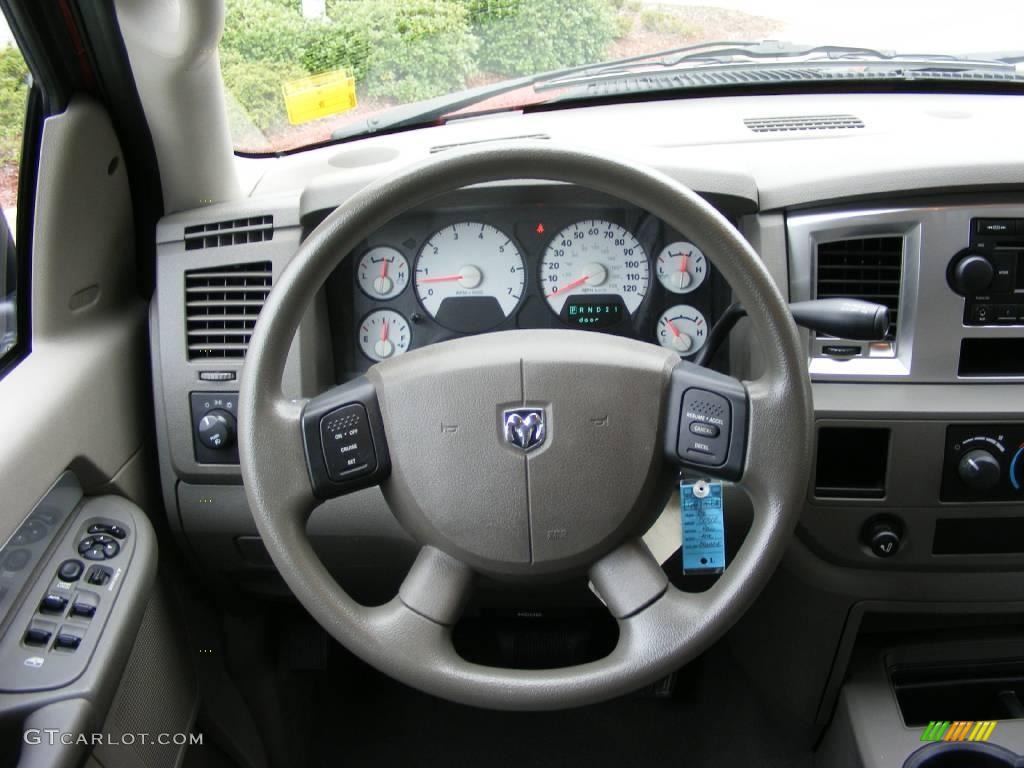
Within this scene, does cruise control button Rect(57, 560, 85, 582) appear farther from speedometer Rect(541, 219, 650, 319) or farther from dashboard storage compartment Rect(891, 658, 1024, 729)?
dashboard storage compartment Rect(891, 658, 1024, 729)

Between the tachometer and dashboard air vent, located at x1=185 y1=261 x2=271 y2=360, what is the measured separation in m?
0.28

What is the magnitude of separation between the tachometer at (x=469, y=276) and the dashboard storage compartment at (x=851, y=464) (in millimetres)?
598

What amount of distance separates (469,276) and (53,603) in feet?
2.73

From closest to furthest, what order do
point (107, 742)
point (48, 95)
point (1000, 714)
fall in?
point (107, 742) < point (48, 95) < point (1000, 714)

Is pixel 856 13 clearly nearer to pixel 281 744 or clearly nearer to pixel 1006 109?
pixel 1006 109

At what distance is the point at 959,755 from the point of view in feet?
5.47

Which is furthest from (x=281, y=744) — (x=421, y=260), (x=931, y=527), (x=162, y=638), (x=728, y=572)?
(x=931, y=527)

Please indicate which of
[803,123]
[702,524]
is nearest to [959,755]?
[702,524]

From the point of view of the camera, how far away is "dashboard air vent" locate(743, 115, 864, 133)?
1740 mm

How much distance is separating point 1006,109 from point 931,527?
950 mm

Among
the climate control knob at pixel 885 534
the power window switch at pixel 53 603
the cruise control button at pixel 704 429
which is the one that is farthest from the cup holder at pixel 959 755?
the power window switch at pixel 53 603

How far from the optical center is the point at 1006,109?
74.7 inches

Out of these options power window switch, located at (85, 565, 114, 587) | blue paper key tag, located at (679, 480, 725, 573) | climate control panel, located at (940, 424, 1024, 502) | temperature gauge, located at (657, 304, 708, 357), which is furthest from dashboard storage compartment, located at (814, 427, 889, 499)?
power window switch, located at (85, 565, 114, 587)

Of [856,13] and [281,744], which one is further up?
[856,13]
